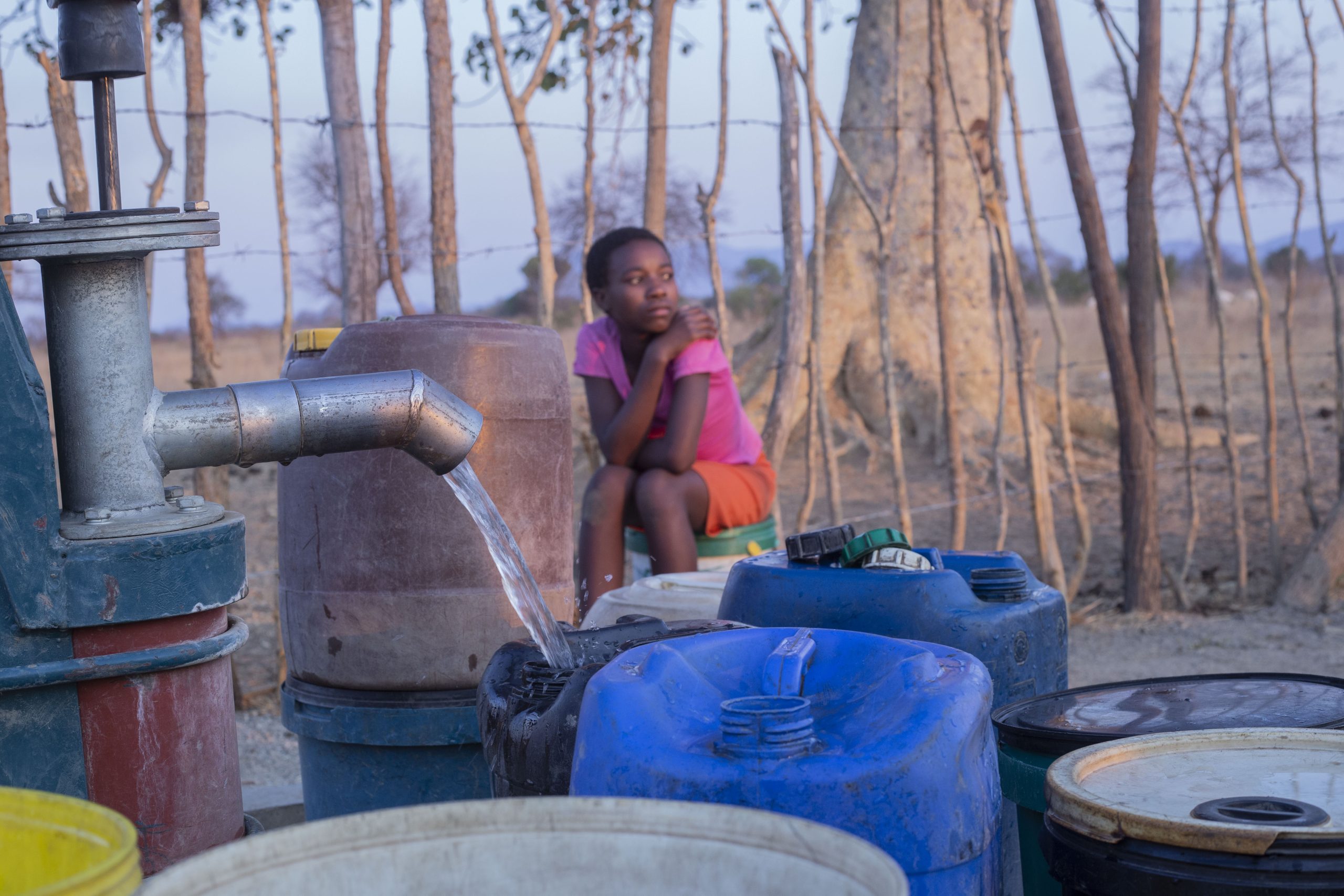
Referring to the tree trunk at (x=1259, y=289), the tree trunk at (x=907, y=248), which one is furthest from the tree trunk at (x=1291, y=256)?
the tree trunk at (x=907, y=248)

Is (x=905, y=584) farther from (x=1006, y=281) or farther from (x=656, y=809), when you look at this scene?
(x=1006, y=281)

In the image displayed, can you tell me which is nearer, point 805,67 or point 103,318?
point 103,318

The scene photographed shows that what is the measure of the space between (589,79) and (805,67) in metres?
0.77

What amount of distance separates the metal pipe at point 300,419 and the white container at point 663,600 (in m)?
0.68

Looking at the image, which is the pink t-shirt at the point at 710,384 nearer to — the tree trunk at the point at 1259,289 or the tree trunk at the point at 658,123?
the tree trunk at the point at 658,123

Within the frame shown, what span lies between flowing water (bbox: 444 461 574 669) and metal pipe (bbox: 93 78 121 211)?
1.84 ft

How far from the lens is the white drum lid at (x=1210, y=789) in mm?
1083

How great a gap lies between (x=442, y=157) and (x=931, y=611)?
264cm

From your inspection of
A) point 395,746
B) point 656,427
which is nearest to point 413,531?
point 395,746

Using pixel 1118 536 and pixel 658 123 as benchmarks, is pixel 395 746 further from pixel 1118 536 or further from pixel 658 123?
pixel 1118 536

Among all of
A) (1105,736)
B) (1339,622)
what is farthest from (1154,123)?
(1105,736)

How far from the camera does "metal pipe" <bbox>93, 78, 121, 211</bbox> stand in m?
1.53

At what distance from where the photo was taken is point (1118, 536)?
20.3 ft

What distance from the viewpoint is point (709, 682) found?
147 centimetres
